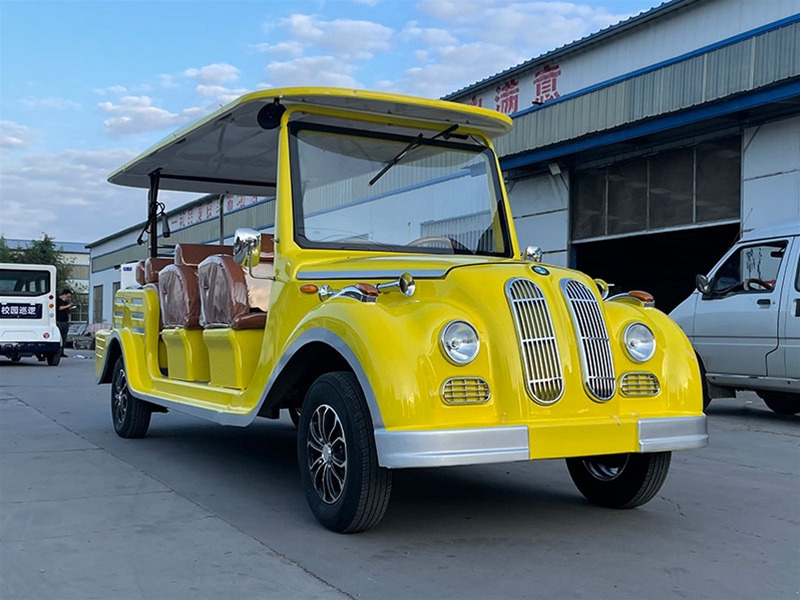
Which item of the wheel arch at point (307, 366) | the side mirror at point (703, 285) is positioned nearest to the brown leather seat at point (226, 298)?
the wheel arch at point (307, 366)

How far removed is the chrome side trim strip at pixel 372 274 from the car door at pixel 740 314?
20.6ft

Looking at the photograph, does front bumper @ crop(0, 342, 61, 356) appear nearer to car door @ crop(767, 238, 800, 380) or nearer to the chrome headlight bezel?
car door @ crop(767, 238, 800, 380)

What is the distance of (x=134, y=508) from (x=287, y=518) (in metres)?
1.01

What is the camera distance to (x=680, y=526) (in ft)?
15.6

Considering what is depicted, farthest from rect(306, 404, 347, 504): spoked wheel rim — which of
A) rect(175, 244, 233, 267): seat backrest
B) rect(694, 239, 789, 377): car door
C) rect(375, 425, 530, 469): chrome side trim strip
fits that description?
rect(694, 239, 789, 377): car door

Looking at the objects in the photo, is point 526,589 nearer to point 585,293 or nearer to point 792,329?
point 585,293

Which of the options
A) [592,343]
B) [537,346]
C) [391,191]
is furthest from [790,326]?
[537,346]

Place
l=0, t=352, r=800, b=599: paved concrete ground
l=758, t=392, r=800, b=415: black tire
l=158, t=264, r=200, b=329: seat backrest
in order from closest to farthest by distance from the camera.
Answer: l=0, t=352, r=800, b=599: paved concrete ground → l=158, t=264, r=200, b=329: seat backrest → l=758, t=392, r=800, b=415: black tire

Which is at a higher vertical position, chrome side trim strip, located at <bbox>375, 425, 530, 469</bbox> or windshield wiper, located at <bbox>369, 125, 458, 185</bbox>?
windshield wiper, located at <bbox>369, 125, 458, 185</bbox>

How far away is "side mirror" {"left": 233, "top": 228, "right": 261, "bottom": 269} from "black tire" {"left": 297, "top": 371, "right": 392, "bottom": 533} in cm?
122

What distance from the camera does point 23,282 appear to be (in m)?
21.2

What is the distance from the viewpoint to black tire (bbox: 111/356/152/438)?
7.82m

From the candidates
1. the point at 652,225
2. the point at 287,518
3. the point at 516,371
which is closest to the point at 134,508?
the point at 287,518

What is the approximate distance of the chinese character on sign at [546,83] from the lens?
18.6 metres
